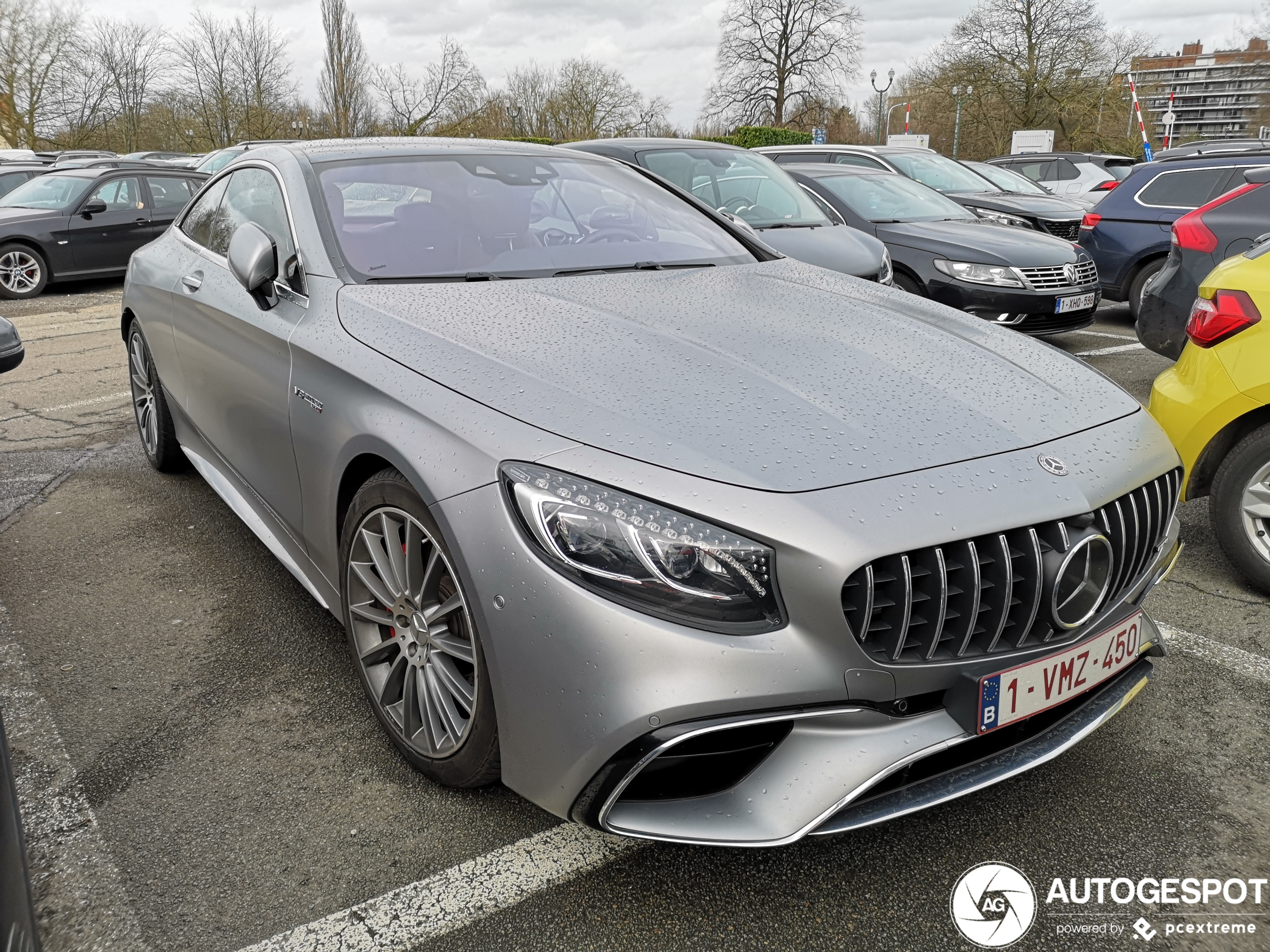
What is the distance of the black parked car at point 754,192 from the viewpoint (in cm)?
629

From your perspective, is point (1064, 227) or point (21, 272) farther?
point (21, 272)

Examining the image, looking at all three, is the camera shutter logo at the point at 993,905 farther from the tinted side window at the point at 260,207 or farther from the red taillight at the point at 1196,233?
the red taillight at the point at 1196,233

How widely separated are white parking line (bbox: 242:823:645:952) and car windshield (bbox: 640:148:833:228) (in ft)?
17.6

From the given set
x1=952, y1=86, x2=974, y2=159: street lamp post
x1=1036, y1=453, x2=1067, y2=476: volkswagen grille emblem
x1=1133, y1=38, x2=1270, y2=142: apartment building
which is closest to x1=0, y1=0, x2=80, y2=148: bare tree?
x1=952, y1=86, x2=974, y2=159: street lamp post

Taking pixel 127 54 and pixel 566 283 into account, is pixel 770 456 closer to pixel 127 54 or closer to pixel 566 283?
pixel 566 283

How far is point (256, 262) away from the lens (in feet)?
8.89

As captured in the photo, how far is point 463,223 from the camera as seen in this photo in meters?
2.98

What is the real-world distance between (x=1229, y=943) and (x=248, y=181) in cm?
360

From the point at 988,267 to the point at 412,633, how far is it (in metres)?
5.83

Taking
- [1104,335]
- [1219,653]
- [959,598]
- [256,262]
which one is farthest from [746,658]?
[1104,335]

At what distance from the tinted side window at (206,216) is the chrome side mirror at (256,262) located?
0.99 metres

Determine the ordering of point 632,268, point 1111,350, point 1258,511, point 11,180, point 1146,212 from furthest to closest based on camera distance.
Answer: point 11,180 → point 1146,212 → point 1111,350 → point 1258,511 → point 632,268

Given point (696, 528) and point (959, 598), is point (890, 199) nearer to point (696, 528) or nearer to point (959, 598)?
point (959, 598)

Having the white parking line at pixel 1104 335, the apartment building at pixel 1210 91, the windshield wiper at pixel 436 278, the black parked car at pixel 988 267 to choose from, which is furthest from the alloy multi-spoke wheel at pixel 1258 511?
the apartment building at pixel 1210 91
